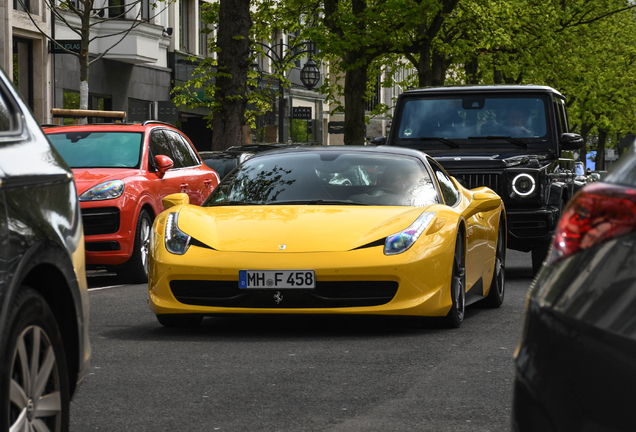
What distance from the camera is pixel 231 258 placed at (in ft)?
25.1

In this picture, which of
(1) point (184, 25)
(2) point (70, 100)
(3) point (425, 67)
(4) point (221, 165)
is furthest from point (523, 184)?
(1) point (184, 25)

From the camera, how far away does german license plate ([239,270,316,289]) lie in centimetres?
760

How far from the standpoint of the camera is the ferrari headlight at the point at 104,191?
478 inches

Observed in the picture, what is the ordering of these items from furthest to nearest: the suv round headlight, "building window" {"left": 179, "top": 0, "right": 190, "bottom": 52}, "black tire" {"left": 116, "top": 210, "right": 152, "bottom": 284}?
1. "building window" {"left": 179, "top": 0, "right": 190, "bottom": 52}
2. the suv round headlight
3. "black tire" {"left": 116, "top": 210, "right": 152, "bottom": 284}

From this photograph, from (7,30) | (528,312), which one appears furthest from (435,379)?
(7,30)

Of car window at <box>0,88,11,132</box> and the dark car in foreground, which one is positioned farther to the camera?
car window at <box>0,88,11,132</box>

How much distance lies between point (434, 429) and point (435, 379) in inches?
47.0

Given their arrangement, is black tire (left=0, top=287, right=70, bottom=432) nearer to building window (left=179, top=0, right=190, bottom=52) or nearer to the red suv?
the red suv

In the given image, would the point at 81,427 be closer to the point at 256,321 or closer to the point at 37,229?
the point at 37,229

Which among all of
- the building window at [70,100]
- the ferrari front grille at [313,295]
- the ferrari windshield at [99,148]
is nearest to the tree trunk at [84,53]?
the ferrari windshield at [99,148]

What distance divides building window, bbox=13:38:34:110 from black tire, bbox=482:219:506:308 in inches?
846

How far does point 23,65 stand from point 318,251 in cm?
2425

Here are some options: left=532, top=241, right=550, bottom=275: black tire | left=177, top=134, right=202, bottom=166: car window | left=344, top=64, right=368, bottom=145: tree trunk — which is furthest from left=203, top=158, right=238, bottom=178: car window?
left=344, top=64, right=368, bottom=145: tree trunk

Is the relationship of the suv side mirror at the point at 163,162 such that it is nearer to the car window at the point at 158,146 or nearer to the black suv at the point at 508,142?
the car window at the point at 158,146
